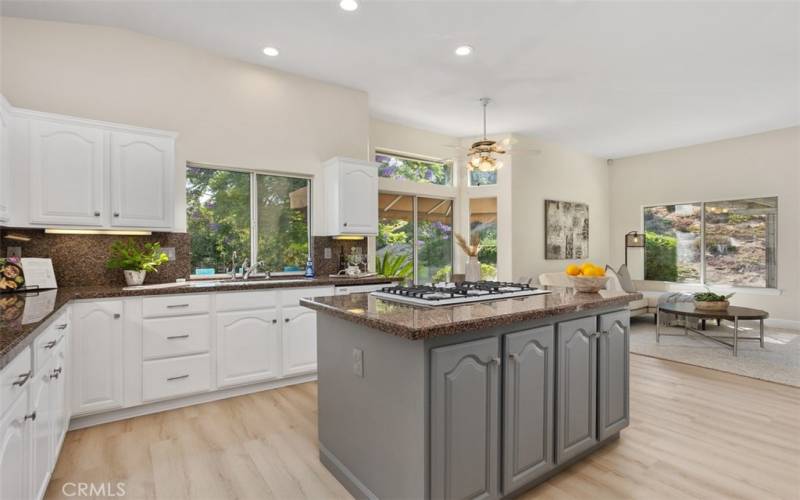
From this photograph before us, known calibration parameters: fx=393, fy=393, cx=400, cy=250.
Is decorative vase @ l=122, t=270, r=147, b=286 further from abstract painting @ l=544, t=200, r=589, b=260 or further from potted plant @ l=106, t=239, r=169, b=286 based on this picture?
abstract painting @ l=544, t=200, r=589, b=260

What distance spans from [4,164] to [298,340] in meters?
2.39

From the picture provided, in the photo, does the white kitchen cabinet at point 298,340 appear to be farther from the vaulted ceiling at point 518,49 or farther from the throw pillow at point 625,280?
the throw pillow at point 625,280

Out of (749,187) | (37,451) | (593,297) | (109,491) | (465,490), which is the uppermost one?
(749,187)

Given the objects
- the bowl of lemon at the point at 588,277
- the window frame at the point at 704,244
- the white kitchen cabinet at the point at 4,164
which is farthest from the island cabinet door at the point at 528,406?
the window frame at the point at 704,244

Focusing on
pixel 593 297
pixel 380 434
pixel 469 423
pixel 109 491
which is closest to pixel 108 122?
pixel 109 491

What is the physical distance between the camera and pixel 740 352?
14.8ft

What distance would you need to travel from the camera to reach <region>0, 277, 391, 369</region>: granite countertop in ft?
4.53

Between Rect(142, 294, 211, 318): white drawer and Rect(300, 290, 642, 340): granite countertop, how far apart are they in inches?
54.1

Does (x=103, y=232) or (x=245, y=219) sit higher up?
(x=245, y=219)

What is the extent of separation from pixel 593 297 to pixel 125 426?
10.7 ft

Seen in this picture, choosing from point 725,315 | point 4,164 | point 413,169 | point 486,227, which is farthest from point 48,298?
point 725,315

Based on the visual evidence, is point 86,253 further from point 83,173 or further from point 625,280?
point 625,280

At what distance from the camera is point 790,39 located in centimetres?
340

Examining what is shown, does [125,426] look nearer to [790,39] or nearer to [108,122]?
[108,122]
